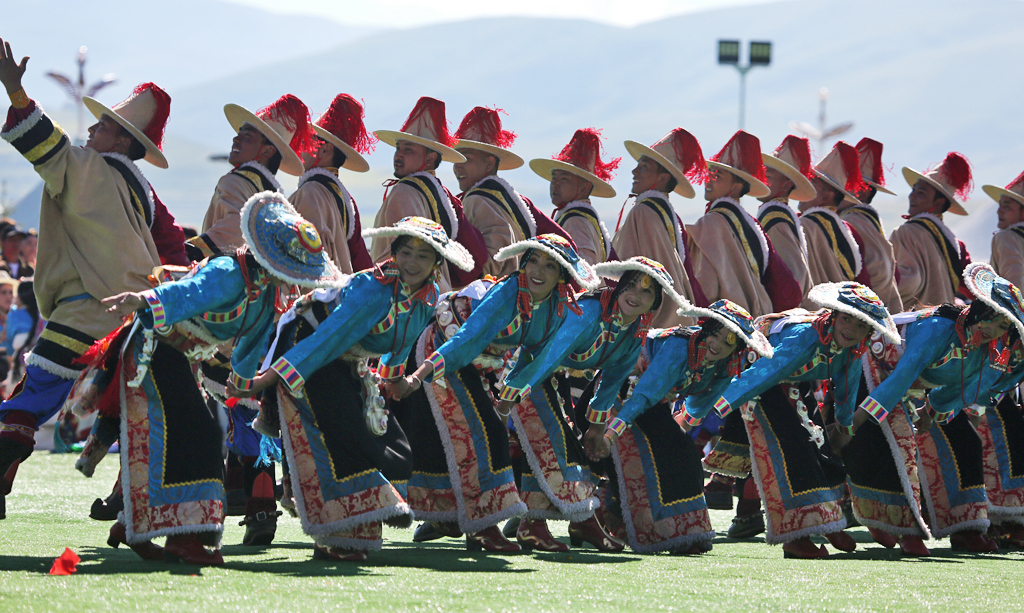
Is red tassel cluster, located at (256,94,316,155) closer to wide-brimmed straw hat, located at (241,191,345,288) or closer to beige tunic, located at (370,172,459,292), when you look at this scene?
beige tunic, located at (370,172,459,292)

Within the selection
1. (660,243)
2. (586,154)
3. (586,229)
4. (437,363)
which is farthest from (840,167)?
(437,363)

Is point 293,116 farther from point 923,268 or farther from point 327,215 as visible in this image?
point 923,268

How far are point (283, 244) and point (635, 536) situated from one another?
7.15ft

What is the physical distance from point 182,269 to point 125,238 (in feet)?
2.15

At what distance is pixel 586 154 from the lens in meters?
7.78

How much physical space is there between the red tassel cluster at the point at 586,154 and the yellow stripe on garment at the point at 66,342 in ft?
11.4

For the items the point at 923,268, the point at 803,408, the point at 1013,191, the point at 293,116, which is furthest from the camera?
the point at 1013,191

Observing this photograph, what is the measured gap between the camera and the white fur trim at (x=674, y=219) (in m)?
7.63

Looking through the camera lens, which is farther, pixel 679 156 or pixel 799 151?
pixel 799 151

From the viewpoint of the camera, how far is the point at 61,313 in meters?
5.18

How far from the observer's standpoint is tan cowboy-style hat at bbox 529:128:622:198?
25.2ft

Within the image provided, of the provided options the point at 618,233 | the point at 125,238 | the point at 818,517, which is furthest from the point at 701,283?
the point at 125,238

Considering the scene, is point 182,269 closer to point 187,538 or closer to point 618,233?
point 187,538

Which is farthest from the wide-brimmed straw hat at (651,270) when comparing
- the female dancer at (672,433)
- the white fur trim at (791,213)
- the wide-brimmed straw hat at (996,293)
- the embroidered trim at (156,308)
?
the white fur trim at (791,213)
